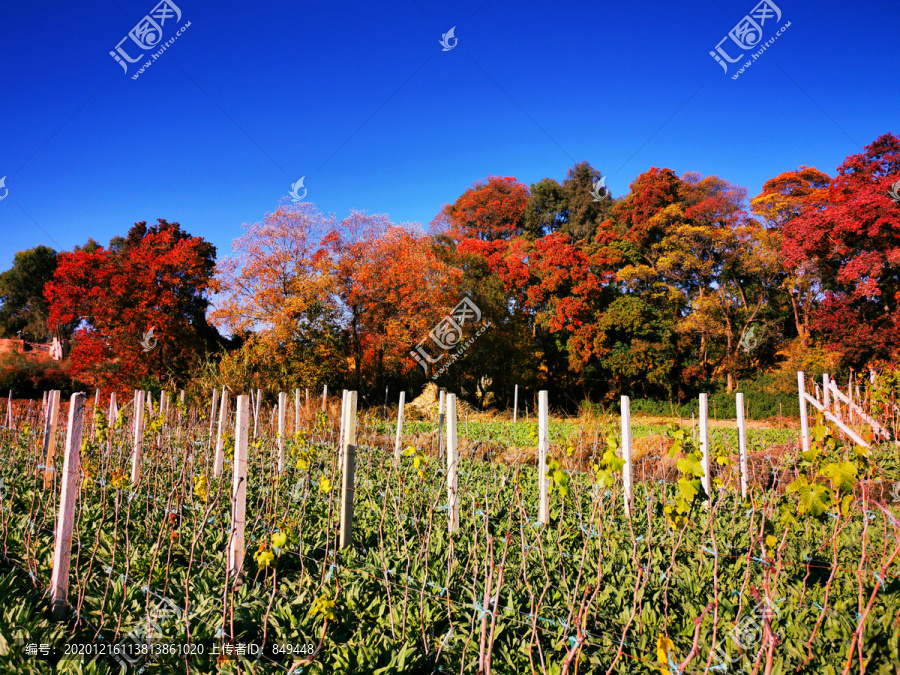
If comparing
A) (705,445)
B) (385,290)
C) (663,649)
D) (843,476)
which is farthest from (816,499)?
(385,290)

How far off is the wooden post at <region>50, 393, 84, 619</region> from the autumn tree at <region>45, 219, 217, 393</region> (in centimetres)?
1238

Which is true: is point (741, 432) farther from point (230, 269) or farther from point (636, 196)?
point (636, 196)

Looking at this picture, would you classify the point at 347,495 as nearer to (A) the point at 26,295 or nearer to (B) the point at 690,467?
(B) the point at 690,467

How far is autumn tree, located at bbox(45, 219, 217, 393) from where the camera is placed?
46.7 ft

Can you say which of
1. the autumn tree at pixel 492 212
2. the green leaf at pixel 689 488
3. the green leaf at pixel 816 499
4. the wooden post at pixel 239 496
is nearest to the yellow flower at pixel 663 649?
the green leaf at pixel 689 488

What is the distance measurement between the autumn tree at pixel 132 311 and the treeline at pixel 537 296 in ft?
0.19

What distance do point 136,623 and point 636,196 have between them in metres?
23.4

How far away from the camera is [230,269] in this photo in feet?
47.6

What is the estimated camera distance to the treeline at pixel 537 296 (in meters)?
14.4

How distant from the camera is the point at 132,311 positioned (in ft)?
47.1

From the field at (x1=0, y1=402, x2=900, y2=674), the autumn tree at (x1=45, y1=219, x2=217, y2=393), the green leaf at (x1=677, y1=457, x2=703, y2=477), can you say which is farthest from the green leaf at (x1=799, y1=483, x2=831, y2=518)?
the autumn tree at (x1=45, y1=219, x2=217, y2=393)

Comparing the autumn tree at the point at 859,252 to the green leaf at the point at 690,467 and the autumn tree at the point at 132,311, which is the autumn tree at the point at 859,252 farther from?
the autumn tree at the point at 132,311

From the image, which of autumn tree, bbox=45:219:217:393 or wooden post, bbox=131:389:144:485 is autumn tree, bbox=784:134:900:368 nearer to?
wooden post, bbox=131:389:144:485

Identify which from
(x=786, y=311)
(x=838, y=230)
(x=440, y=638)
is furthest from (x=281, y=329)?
(x=786, y=311)
